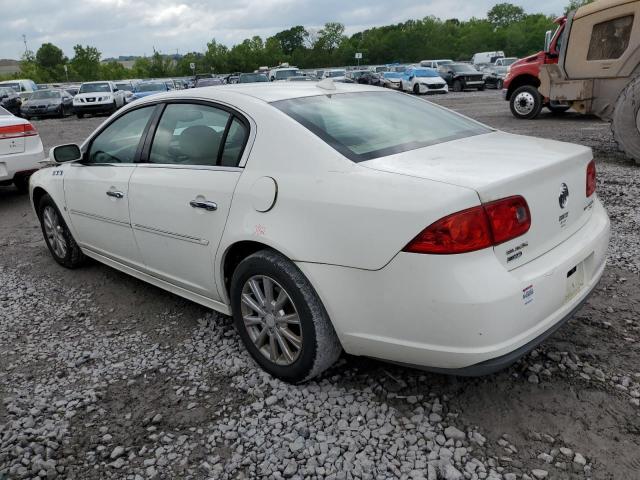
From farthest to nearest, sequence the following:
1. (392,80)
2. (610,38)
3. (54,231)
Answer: (392,80) → (610,38) → (54,231)

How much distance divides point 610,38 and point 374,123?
781 cm

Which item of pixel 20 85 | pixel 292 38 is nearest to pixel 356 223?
pixel 20 85

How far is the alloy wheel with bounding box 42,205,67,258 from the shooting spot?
486cm

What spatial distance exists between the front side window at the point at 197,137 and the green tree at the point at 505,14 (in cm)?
12566

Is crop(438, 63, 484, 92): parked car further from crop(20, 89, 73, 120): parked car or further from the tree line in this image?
the tree line

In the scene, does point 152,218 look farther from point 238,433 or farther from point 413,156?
point 413,156

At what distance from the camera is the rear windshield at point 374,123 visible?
2.77 m

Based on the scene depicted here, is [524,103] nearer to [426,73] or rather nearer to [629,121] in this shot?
[629,121]

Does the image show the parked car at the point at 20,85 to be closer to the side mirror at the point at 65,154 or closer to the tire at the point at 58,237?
the tire at the point at 58,237

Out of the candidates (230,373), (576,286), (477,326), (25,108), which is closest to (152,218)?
(230,373)

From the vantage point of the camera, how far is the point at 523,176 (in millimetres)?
2371

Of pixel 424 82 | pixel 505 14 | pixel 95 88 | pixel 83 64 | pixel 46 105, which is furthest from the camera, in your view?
pixel 505 14

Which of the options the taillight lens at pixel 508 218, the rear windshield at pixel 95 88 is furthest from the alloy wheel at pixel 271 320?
the rear windshield at pixel 95 88

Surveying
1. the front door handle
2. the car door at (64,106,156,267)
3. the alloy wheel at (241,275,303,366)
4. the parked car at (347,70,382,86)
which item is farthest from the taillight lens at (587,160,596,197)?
the parked car at (347,70,382,86)
